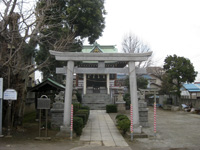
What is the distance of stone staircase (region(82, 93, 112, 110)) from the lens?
26.9 m

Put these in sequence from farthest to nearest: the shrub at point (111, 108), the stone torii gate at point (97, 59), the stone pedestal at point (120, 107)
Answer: the stone pedestal at point (120, 107) → the shrub at point (111, 108) → the stone torii gate at point (97, 59)

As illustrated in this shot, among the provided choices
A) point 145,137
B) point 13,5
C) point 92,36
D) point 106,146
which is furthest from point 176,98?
point 13,5

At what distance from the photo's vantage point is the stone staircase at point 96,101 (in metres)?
26.9

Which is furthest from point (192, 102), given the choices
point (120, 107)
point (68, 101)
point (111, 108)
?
point (68, 101)

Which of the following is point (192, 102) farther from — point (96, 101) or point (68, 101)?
point (68, 101)

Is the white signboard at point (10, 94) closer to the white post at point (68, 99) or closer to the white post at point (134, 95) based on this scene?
the white post at point (68, 99)

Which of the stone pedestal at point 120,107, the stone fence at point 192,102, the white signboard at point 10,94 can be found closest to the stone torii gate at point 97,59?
the white signboard at point 10,94

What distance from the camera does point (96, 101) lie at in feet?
92.0

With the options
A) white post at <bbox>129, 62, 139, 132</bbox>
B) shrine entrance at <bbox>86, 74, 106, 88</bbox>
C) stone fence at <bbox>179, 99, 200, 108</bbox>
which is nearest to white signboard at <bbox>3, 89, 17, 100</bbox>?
white post at <bbox>129, 62, 139, 132</bbox>

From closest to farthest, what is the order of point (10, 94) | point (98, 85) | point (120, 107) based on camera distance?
1. point (10, 94)
2. point (120, 107)
3. point (98, 85)

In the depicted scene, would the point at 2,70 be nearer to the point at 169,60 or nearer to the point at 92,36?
the point at 92,36

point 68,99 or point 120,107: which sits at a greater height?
point 68,99

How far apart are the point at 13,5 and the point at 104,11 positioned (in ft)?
28.9

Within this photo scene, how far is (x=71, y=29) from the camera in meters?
16.9
